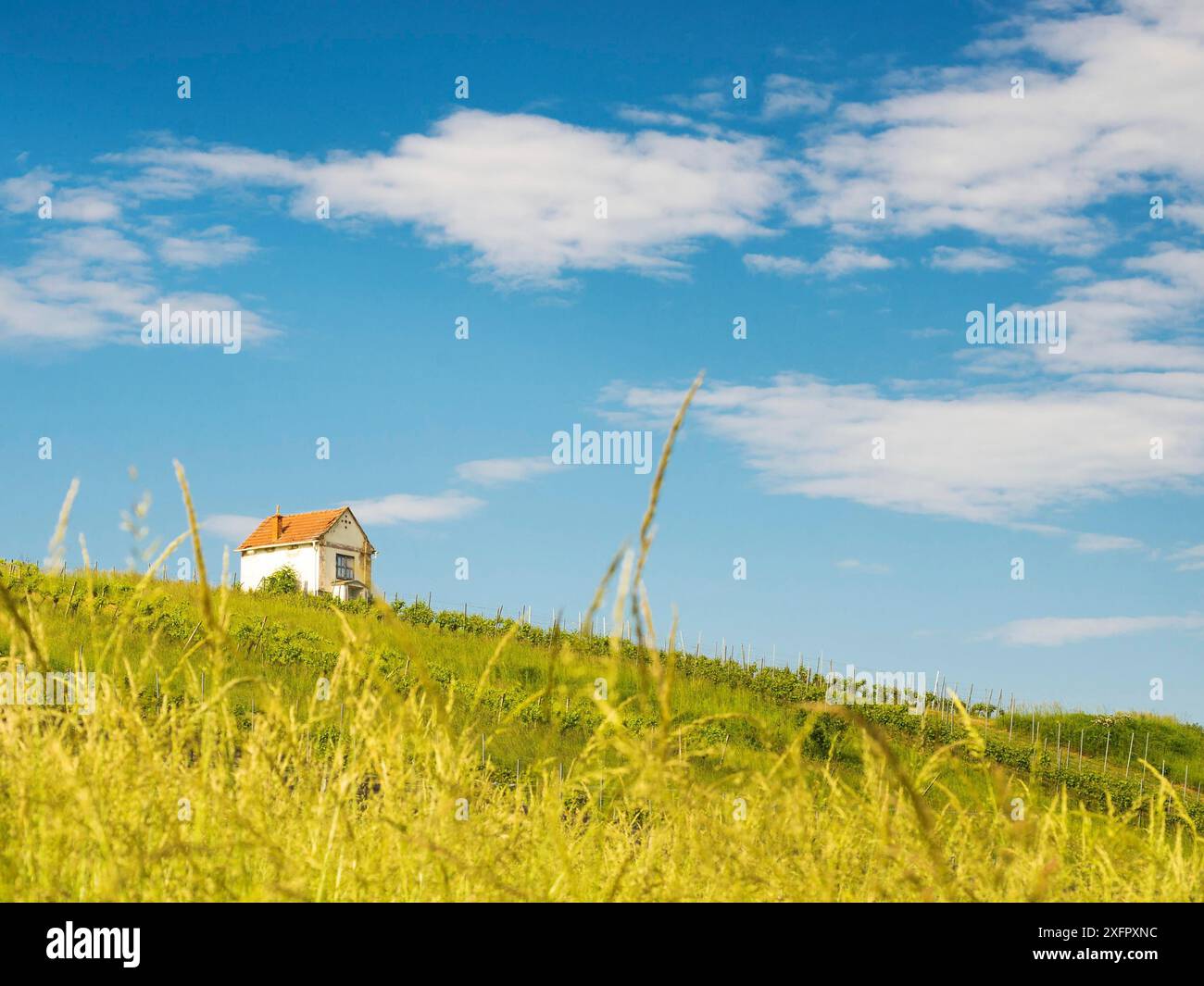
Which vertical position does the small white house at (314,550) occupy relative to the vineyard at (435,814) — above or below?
above

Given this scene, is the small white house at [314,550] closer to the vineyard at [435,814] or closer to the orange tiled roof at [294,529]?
the orange tiled roof at [294,529]

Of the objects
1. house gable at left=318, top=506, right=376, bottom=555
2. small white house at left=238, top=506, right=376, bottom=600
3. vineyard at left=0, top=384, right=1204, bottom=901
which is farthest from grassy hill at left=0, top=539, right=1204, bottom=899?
house gable at left=318, top=506, right=376, bottom=555

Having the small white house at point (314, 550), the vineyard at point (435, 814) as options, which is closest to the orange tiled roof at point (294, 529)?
the small white house at point (314, 550)

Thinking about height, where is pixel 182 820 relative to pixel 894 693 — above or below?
above

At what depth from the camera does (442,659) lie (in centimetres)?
1986

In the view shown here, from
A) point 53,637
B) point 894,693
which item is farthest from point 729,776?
point 894,693

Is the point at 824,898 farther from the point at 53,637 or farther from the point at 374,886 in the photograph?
the point at 53,637

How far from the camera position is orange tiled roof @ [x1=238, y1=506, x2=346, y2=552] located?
42.8 m

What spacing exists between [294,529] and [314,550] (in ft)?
7.32

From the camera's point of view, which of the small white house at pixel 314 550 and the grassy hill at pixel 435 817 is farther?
the small white house at pixel 314 550

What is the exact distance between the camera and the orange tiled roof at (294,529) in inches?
1686

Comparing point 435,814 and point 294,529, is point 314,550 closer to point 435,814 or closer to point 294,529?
point 294,529
